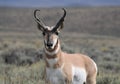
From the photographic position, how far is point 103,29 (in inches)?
3381

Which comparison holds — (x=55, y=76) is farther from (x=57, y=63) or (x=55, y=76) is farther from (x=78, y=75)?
(x=78, y=75)

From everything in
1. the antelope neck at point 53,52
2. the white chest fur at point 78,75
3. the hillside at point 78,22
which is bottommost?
the hillside at point 78,22

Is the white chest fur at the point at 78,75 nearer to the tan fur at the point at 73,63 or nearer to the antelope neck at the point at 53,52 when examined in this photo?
the tan fur at the point at 73,63

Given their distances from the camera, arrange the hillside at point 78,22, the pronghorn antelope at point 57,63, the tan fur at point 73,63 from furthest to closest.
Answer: the hillside at point 78,22 → the tan fur at point 73,63 → the pronghorn antelope at point 57,63

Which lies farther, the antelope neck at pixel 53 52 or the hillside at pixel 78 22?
the hillside at pixel 78 22

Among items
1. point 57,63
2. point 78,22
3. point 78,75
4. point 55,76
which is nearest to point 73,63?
point 78,75

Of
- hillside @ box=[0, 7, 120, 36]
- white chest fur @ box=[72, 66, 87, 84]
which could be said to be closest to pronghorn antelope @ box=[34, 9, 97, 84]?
white chest fur @ box=[72, 66, 87, 84]

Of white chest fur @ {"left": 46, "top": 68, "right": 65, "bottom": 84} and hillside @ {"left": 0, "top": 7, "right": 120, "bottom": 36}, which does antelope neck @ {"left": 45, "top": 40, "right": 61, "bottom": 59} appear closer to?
white chest fur @ {"left": 46, "top": 68, "right": 65, "bottom": 84}

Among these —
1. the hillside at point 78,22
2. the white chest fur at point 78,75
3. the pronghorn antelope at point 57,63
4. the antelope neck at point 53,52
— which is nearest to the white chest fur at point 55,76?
the pronghorn antelope at point 57,63

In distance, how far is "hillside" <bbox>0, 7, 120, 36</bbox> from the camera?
3396 inches

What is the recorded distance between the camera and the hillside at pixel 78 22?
86.2 meters

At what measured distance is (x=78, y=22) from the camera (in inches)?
3573

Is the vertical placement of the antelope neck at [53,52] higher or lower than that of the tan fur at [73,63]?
higher

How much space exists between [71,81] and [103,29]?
78425 millimetres
